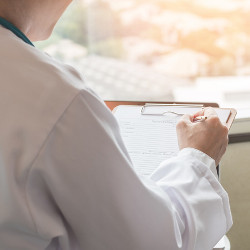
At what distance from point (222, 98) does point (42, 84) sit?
1.71 m

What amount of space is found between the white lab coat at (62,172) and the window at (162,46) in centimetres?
150

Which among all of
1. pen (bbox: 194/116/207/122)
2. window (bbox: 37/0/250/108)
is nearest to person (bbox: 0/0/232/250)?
pen (bbox: 194/116/207/122)

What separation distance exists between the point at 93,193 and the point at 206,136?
32 centimetres

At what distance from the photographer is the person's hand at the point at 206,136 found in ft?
2.78

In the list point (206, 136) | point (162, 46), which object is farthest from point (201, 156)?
point (162, 46)

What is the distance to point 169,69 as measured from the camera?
2.14 meters

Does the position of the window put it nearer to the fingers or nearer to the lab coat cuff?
the fingers

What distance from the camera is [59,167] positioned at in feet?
1.94

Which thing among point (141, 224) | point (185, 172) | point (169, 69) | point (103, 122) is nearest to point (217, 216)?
point (185, 172)

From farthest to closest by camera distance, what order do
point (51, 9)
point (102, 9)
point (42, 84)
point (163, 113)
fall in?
point (102, 9) → point (163, 113) → point (51, 9) → point (42, 84)

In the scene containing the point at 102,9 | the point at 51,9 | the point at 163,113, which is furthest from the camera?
the point at 102,9

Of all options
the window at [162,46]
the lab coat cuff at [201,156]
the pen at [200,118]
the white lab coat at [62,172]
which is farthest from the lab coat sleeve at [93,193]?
the window at [162,46]

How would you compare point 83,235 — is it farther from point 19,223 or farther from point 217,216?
point 217,216

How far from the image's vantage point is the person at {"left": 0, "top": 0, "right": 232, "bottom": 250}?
582mm
